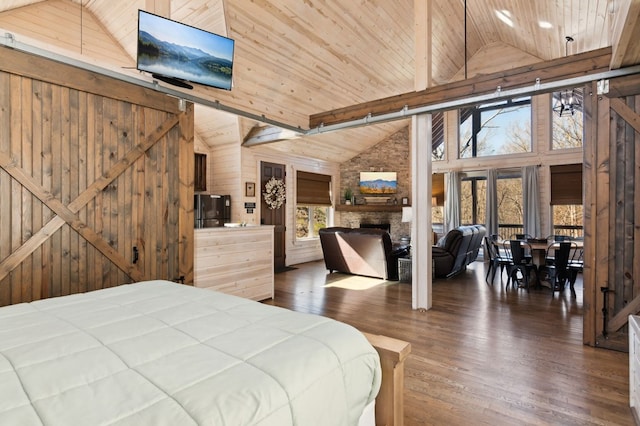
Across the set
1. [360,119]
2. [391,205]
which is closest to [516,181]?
[391,205]

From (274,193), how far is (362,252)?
257 centimetres

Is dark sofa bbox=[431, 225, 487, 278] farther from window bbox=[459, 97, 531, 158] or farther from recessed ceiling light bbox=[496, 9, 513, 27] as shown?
recessed ceiling light bbox=[496, 9, 513, 27]

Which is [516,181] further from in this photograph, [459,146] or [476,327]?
[476,327]

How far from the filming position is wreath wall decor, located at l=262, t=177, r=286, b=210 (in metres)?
7.49

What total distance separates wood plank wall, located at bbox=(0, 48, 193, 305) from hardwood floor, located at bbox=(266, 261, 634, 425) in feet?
6.70

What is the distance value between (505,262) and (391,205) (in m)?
3.96

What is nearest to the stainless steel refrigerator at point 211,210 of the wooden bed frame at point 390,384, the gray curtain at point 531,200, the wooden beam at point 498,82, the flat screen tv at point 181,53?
the flat screen tv at point 181,53

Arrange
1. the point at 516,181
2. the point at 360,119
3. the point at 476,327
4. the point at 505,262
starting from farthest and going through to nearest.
→ the point at 516,181, the point at 505,262, the point at 360,119, the point at 476,327

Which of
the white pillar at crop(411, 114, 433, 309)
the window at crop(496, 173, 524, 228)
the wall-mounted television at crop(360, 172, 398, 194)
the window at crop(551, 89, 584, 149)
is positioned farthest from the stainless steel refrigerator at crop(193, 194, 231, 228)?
the window at crop(551, 89, 584, 149)

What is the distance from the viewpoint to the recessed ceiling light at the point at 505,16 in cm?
624

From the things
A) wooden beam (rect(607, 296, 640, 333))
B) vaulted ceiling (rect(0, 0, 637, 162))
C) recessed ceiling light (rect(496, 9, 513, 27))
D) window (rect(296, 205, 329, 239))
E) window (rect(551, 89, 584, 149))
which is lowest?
wooden beam (rect(607, 296, 640, 333))

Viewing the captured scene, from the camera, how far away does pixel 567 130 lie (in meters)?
7.73

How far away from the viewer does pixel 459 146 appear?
9.06 metres

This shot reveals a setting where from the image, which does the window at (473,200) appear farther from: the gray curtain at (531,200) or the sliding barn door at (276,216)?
the sliding barn door at (276,216)
